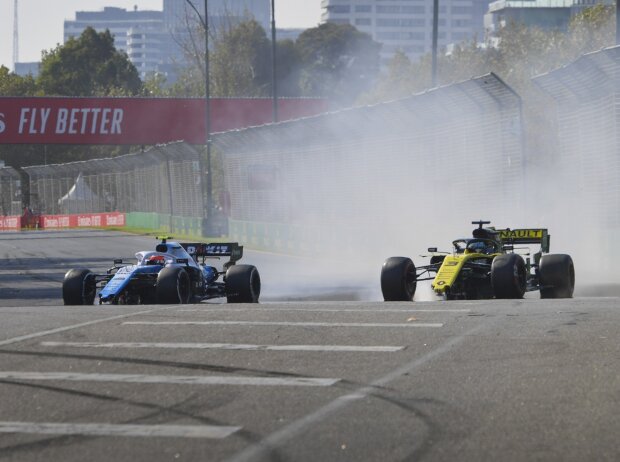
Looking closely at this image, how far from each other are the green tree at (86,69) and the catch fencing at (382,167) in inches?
3239

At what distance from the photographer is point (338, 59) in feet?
530

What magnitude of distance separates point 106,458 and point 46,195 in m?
85.1

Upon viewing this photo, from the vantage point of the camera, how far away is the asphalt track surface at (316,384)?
26.9 feet

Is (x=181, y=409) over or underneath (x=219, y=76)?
underneath

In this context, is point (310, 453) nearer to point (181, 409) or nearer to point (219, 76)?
point (181, 409)

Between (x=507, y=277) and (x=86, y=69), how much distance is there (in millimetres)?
120846

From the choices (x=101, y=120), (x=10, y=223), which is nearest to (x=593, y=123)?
(x=101, y=120)

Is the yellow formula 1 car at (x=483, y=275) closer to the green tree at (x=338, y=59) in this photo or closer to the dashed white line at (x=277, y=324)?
the dashed white line at (x=277, y=324)

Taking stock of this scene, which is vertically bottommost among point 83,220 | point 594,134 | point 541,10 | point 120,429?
point 120,429

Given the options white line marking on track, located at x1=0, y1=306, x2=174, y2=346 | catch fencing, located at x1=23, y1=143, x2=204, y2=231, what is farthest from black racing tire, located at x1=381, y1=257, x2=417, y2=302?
catch fencing, located at x1=23, y1=143, x2=204, y2=231

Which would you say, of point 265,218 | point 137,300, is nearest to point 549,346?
point 137,300

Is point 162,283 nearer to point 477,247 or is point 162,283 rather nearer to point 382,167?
point 477,247

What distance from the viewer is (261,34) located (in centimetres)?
14575

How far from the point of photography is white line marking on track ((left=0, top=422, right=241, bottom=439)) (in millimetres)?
8594
